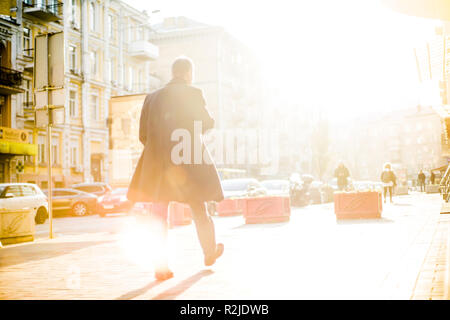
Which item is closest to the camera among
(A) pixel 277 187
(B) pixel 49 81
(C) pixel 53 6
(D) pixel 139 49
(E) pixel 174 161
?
(E) pixel 174 161

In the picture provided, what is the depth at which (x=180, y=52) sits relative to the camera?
6122cm

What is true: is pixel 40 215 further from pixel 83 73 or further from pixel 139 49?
pixel 139 49

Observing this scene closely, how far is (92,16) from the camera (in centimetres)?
4219

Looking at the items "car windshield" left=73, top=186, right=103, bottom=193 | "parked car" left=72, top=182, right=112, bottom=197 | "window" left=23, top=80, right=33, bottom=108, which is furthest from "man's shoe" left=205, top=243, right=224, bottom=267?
"window" left=23, top=80, right=33, bottom=108

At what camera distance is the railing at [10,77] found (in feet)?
107

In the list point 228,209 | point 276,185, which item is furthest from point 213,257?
point 276,185

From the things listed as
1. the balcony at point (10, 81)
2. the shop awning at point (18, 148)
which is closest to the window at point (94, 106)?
the shop awning at point (18, 148)

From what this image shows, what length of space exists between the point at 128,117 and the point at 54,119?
899 cm

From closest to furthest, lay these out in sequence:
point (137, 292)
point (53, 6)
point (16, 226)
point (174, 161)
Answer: point (137, 292), point (174, 161), point (16, 226), point (53, 6)

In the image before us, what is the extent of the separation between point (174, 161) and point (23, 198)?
1636cm

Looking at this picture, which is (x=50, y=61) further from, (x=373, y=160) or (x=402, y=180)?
(x=373, y=160)

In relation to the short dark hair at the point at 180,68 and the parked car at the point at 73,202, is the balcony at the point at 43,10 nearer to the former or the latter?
the parked car at the point at 73,202

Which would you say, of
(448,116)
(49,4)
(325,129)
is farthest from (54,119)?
(325,129)
